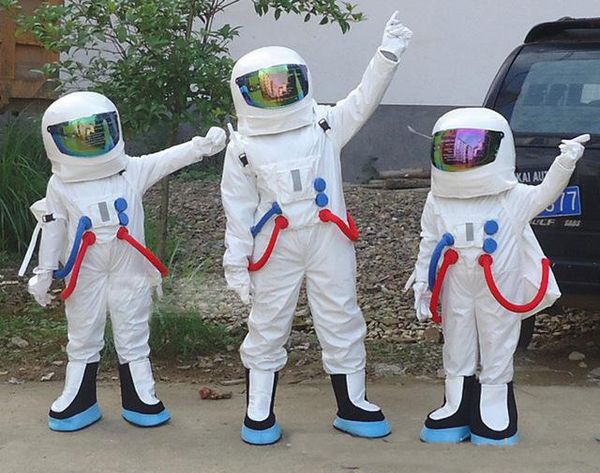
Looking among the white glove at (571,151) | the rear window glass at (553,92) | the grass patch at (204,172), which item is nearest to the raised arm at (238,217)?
Answer: the white glove at (571,151)

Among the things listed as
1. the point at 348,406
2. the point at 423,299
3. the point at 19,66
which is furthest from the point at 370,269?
the point at 19,66

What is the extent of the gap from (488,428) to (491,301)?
0.56 meters

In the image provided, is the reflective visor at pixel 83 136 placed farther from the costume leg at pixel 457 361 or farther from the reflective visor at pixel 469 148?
the costume leg at pixel 457 361

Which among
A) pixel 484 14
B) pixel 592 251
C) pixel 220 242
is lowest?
pixel 220 242

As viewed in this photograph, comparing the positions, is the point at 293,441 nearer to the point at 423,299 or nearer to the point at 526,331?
the point at 423,299

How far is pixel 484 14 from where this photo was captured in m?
10.2

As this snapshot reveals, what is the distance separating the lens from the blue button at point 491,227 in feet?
14.0

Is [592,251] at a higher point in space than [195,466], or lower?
higher

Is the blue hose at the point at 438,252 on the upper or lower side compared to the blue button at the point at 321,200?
lower

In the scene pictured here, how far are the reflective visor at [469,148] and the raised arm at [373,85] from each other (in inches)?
14.3

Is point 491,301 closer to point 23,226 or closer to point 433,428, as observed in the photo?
point 433,428

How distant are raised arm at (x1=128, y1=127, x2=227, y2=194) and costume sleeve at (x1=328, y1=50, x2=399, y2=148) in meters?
0.55

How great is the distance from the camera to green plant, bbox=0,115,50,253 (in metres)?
7.28

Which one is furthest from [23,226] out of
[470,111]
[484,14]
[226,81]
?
[484,14]
